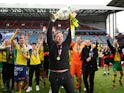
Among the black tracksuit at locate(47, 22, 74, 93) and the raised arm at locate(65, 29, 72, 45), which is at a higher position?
the raised arm at locate(65, 29, 72, 45)

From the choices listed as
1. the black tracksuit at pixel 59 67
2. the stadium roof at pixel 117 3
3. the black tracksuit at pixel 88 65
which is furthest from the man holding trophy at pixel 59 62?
the stadium roof at pixel 117 3

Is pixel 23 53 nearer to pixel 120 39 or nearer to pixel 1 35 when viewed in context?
pixel 1 35

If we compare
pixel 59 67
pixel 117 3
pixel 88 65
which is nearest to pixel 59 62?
pixel 59 67

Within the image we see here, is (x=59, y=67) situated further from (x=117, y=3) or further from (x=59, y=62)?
(x=117, y=3)

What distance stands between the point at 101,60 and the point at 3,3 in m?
18.3

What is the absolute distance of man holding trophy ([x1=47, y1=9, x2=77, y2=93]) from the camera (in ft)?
21.5

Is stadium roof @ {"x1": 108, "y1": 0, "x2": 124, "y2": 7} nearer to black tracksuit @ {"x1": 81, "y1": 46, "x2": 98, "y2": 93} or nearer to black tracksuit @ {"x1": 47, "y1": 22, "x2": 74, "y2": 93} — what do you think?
black tracksuit @ {"x1": 81, "y1": 46, "x2": 98, "y2": 93}

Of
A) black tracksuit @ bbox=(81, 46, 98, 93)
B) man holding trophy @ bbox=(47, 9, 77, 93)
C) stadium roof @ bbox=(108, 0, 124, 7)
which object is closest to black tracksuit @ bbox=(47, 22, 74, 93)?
man holding trophy @ bbox=(47, 9, 77, 93)

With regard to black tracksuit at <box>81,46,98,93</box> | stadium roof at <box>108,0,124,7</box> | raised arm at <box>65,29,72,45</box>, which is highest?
stadium roof at <box>108,0,124,7</box>

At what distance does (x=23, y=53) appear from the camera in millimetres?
9859

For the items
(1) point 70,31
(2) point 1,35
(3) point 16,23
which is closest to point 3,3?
(3) point 16,23

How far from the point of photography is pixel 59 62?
6.63 metres

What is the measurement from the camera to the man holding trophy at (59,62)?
257 inches

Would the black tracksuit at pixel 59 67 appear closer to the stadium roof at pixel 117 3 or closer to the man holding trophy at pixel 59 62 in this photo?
the man holding trophy at pixel 59 62
